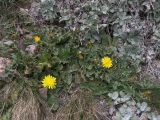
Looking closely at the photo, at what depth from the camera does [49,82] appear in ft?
10.4

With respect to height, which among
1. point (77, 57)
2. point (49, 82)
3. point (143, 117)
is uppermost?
point (77, 57)

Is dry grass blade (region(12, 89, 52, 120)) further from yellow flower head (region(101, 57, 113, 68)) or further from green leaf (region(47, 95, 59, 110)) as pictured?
yellow flower head (region(101, 57, 113, 68))

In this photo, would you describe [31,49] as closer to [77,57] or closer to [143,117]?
[77,57]

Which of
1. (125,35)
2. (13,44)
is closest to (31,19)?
(13,44)

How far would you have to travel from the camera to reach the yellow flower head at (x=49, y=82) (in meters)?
3.16

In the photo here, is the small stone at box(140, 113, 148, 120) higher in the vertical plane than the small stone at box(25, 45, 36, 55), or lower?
lower

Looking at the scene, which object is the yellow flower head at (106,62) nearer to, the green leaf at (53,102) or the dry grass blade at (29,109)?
the green leaf at (53,102)

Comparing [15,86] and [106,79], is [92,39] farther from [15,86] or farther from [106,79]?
[15,86]

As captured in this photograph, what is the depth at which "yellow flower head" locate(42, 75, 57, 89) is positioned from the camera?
3160 millimetres

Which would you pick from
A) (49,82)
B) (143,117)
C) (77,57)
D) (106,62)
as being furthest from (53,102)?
(143,117)

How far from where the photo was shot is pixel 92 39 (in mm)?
3479

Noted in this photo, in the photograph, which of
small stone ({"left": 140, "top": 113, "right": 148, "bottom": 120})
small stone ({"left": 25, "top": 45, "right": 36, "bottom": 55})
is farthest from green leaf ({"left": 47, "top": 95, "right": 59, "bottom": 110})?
small stone ({"left": 140, "top": 113, "right": 148, "bottom": 120})

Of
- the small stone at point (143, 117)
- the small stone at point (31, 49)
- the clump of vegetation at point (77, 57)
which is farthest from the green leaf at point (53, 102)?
the small stone at point (143, 117)

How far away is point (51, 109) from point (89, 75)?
17.5 inches
